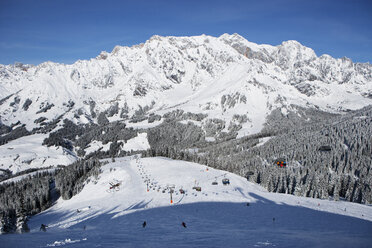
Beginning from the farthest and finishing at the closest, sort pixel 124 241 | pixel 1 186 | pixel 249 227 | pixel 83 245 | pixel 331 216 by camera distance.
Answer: pixel 1 186 → pixel 331 216 → pixel 249 227 → pixel 124 241 → pixel 83 245

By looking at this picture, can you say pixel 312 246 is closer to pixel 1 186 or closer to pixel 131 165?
pixel 131 165

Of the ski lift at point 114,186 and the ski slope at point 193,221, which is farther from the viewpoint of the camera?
the ski lift at point 114,186

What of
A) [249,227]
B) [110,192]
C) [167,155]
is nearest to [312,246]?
[249,227]

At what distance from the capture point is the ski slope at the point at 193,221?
30.2 m

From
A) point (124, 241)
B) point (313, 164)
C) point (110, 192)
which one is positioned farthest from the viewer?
point (313, 164)

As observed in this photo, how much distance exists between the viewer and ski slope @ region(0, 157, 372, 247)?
3025 cm

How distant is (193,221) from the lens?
47.4 m

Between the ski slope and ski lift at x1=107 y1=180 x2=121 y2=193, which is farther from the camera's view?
ski lift at x1=107 y1=180 x2=121 y2=193

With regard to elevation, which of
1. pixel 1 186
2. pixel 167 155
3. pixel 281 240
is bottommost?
pixel 1 186

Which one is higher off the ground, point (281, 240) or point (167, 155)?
point (167, 155)

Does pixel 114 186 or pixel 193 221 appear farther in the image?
pixel 114 186

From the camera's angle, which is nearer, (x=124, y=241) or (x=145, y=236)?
(x=124, y=241)

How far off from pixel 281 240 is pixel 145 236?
1760 cm

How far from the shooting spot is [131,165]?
135500 millimetres
